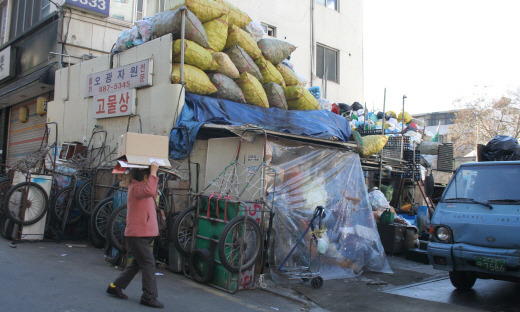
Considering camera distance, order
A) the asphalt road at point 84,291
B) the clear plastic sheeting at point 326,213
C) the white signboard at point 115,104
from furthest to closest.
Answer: the white signboard at point 115,104
the clear plastic sheeting at point 326,213
the asphalt road at point 84,291

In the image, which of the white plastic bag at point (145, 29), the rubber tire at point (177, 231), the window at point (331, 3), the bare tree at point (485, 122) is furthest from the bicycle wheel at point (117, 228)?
the bare tree at point (485, 122)

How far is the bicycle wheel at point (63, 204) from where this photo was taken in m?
8.62

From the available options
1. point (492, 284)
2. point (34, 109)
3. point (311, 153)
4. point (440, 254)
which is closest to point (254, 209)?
point (311, 153)

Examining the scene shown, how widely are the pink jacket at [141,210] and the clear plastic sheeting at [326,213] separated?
2483 mm

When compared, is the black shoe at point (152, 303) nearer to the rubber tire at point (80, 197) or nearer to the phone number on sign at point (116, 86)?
the rubber tire at point (80, 197)

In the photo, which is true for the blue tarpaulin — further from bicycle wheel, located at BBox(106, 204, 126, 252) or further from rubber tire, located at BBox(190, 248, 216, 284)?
rubber tire, located at BBox(190, 248, 216, 284)

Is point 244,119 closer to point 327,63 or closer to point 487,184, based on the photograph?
point 487,184

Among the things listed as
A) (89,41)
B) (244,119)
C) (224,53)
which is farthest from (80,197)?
(89,41)

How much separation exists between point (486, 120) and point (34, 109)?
27920 millimetres

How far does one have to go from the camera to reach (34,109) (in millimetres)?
14633

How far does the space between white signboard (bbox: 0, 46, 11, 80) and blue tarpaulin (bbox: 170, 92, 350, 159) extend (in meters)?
9.72

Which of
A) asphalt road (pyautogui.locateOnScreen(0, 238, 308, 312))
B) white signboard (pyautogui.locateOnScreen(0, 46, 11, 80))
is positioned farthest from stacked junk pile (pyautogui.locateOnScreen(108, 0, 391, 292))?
white signboard (pyautogui.locateOnScreen(0, 46, 11, 80))

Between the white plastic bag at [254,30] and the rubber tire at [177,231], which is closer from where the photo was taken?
the rubber tire at [177,231]

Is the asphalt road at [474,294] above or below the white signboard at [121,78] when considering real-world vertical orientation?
below
